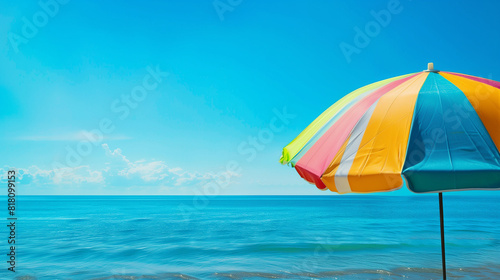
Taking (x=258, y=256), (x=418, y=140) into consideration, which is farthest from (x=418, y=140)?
(x=258, y=256)

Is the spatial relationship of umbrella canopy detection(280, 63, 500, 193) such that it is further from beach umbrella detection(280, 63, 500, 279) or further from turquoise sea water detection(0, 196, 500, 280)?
turquoise sea water detection(0, 196, 500, 280)

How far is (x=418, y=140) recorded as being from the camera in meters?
2.42

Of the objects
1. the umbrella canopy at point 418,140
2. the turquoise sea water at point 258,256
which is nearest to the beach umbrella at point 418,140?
the umbrella canopy at point 418,140

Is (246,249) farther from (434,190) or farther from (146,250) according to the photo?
(434,190)

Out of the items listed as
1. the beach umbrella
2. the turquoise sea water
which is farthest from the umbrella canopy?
the turquoise sea water

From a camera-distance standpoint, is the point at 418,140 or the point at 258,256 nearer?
the point at 418,140

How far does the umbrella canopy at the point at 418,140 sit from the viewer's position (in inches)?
87.1

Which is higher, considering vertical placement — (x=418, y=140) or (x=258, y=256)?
(x=418, y=140)

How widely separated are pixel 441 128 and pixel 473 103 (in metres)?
0.36

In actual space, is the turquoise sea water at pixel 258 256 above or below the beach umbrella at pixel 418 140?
below

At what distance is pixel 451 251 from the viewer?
16.0 meters

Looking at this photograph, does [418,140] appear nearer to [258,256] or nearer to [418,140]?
[418,140]

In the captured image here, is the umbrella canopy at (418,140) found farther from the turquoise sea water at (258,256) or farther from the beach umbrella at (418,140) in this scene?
the turquoise sea water at (258,256)

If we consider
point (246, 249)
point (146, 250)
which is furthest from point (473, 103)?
point (146, 250)
